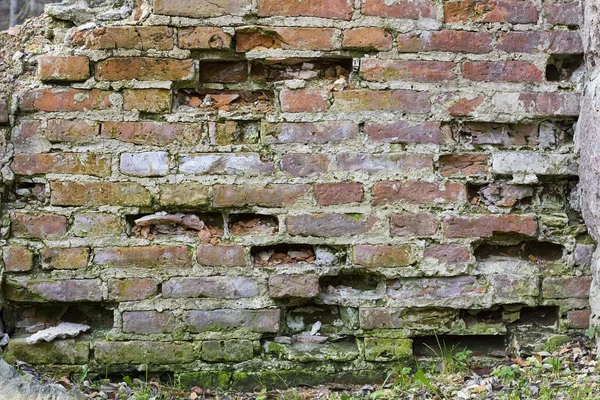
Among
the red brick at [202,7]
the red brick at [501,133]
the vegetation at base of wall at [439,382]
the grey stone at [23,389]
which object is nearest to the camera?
the grey stone at [23,389]

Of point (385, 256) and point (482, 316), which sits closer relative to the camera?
point (385, 256)

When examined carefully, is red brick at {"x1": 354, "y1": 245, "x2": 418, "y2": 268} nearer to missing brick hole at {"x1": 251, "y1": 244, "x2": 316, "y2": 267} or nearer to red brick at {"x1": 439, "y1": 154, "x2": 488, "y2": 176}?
missing brick hole at {"x1": 251, "y1": 244, "x2": 316, "y2": 267}

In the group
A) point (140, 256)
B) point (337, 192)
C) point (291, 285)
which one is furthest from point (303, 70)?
point (140, 256)

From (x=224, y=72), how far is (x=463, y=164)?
36.7 inches

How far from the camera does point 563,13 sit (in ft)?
6.65

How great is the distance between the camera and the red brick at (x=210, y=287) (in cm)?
200

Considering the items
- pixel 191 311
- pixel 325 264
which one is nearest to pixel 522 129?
pixel 325 264

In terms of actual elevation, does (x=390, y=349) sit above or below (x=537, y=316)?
below

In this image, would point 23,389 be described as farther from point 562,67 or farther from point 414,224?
point 562,67

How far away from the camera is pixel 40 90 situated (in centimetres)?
197

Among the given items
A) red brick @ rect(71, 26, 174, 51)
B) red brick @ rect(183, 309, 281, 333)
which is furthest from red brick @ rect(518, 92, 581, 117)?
red brick @ rect(71, 26, 174, 51)

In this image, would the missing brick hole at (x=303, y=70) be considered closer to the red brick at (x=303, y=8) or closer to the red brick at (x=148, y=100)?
the red brick at (x=303, y=8)

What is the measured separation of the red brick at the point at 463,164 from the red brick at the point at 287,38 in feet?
1.91

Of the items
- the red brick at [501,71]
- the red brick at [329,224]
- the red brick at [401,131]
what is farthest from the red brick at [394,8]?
the red brick at [329,224]
